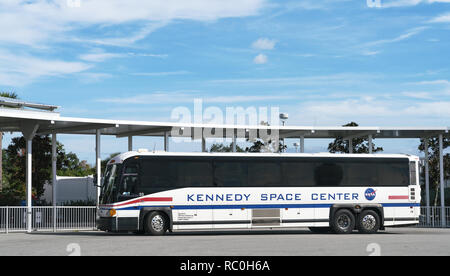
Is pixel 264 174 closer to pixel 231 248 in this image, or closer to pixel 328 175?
pixel 328 175

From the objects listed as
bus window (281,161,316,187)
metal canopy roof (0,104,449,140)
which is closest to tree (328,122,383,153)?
Answer: metal canopy roof (0,104,449,140)

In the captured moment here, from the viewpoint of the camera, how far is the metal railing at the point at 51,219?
88.5 feet

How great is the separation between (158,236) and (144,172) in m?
2.32

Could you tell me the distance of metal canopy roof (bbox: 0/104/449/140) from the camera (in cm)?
2784

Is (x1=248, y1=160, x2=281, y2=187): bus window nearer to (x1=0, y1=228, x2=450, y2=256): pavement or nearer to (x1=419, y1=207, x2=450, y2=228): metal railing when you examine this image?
(x1=0, y1=228, x2=450, y2=256): pavement

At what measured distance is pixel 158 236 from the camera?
2234 centimetres

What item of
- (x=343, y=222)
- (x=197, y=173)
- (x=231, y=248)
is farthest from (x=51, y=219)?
(x=231, y=248)

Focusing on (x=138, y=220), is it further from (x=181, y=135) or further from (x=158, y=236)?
(x=181, y=135)

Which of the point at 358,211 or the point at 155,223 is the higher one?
the point at 358,211

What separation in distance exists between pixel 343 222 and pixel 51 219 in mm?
12555

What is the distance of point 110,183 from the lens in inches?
916

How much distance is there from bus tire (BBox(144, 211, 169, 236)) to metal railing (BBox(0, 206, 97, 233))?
20.3 feet

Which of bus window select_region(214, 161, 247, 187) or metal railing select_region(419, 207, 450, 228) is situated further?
metal railing select_region(419, 207, 450, 228)
